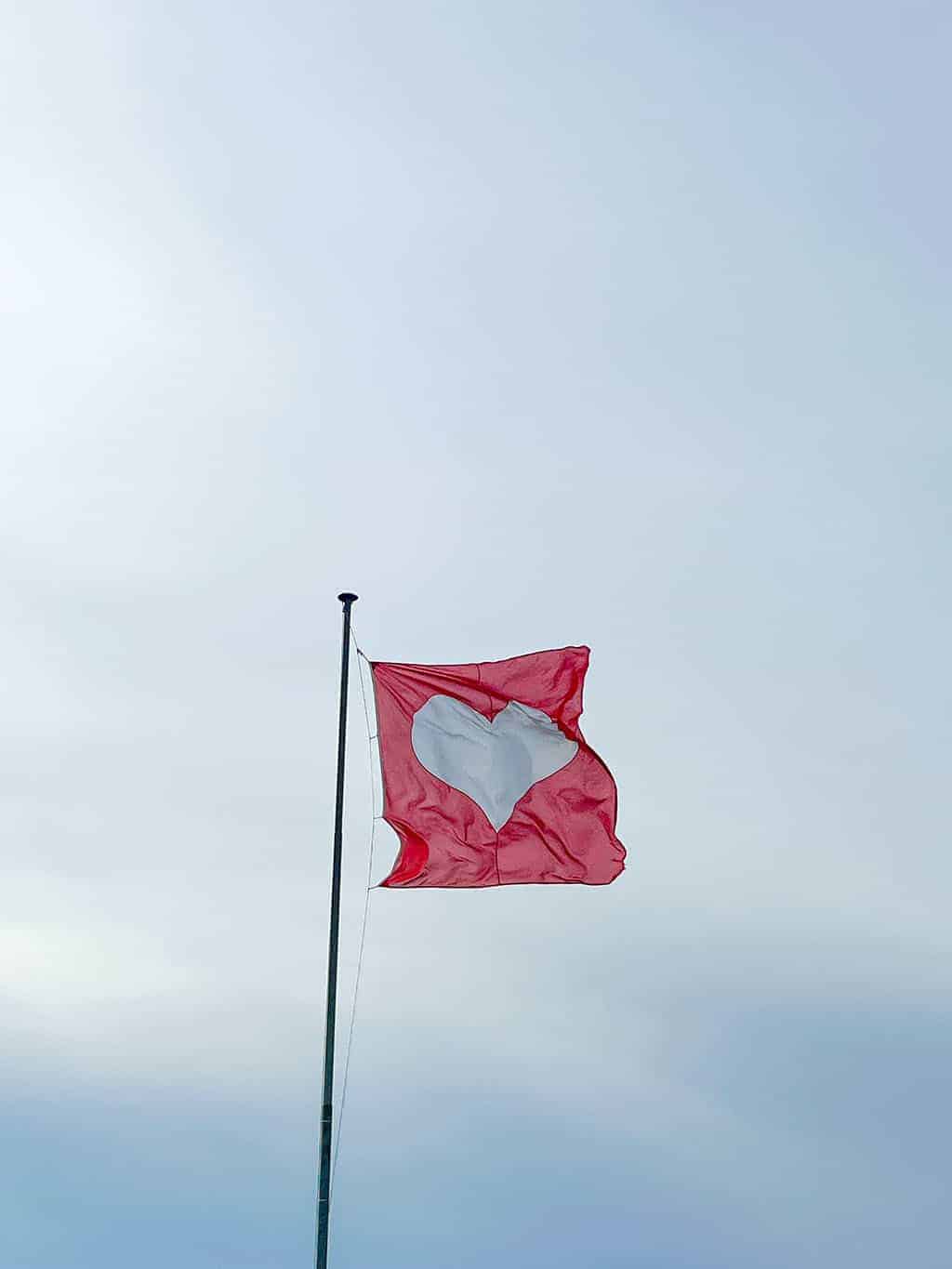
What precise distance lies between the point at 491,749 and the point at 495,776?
0.60 metres

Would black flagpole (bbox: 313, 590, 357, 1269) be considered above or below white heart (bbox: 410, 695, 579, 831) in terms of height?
below

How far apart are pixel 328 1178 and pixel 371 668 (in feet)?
34.4

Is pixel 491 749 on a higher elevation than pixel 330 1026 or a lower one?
higher

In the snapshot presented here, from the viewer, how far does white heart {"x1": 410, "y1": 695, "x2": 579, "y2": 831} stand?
34125 millimetres

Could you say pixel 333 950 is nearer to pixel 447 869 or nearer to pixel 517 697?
pixel 447 869

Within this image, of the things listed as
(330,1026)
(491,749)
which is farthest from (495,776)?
(330,1026)

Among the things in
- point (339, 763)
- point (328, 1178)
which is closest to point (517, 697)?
point (339, 763)

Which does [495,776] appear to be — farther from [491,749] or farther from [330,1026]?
[330,1026]

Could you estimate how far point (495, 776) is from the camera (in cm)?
3466

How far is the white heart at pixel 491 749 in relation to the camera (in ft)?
112

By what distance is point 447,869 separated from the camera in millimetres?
33156

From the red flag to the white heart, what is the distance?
0.02 meters

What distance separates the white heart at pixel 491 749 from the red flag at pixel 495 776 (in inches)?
0.8

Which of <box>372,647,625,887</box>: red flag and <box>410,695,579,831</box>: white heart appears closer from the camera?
<box>372,647,625,887</box>: red flag
